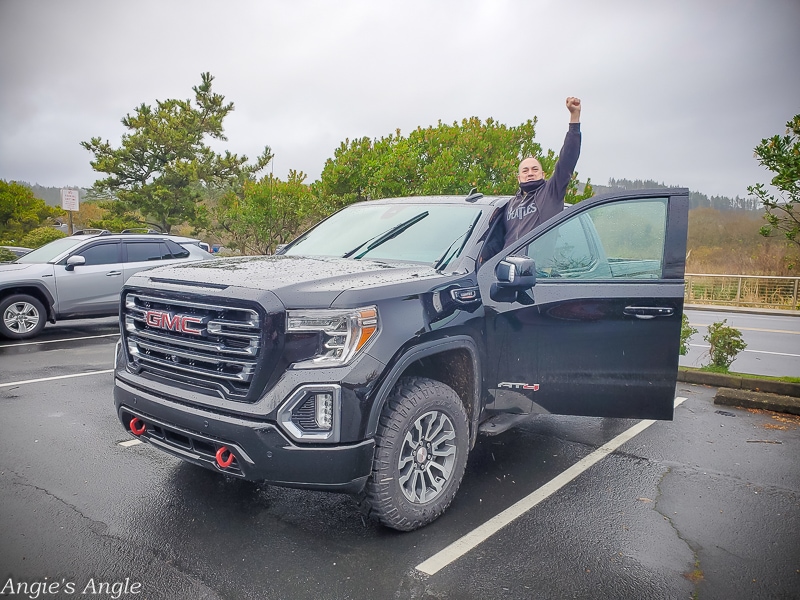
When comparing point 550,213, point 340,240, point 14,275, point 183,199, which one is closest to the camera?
point 550,213

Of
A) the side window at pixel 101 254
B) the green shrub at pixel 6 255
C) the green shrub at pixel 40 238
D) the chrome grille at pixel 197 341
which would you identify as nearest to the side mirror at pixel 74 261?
the side window at pixel 101 254

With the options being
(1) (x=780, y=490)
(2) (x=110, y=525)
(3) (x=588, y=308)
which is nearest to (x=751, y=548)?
(1) (x=780, y=490)

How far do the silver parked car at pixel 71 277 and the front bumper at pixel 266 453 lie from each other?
21.6 ft

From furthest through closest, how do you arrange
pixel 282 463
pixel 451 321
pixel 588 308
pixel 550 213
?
1. pixel 550 213
2. pixel 588 308
3. pixel 451 321
4. pixel 282 463

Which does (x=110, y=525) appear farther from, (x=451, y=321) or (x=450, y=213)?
(x=450, y=213)

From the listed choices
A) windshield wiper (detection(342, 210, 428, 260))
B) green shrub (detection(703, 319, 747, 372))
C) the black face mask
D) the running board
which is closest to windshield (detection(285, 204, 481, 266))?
windshield wiper (detection(342, 210, 428, 260))

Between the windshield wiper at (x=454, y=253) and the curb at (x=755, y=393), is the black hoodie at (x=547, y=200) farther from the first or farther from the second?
the curb at (x=755, y=393)

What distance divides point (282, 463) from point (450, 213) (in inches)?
88.8

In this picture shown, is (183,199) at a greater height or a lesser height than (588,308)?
greater

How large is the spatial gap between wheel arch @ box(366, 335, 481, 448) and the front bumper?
252mm

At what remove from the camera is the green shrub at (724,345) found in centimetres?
695

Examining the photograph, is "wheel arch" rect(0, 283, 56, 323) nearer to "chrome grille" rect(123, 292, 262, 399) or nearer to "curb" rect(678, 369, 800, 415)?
"chrome grille" rect(123, 292, 262, 399)

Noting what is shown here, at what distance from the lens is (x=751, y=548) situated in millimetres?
3107

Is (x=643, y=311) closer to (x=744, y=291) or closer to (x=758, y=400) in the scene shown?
(x=758, y=400)
